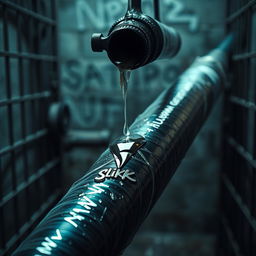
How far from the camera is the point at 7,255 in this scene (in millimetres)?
2057

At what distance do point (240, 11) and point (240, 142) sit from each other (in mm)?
923

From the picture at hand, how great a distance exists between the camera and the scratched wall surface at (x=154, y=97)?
9.70ft

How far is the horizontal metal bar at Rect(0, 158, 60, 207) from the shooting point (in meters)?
2.08

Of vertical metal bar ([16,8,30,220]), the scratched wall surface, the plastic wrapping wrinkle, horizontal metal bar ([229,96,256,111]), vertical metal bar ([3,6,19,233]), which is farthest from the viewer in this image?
the scratched wall surface

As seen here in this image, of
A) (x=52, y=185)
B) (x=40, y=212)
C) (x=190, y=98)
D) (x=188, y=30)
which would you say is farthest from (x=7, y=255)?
(x=188, y=30)

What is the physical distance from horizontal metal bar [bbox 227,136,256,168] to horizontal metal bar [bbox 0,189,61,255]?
1512 mm

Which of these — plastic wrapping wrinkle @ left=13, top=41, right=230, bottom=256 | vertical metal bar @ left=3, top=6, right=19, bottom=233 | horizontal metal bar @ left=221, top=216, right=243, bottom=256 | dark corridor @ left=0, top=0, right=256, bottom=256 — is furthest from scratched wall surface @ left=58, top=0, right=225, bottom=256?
plastic wrapping wrinkle @ left=13, top=41, right=230, bottom=256

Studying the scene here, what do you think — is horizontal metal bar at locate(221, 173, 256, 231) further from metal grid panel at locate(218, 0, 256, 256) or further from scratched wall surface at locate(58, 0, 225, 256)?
scratched wall surface at locate(58, 0, 225, 256)

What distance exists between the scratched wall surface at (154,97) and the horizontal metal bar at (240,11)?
0.68 ft

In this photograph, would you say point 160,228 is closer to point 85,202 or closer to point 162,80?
point 162,80

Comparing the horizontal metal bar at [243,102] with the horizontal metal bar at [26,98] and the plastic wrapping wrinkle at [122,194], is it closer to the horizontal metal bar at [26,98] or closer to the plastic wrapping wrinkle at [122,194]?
the plastic wrapping wrinkle at [122,194]

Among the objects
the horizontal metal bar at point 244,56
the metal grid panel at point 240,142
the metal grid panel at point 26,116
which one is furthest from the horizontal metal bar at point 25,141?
the horizontal metal bar at point 244,56

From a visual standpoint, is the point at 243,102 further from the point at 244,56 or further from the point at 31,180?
the point at 31,180

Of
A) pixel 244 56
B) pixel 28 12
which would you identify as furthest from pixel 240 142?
pixel 28 12
